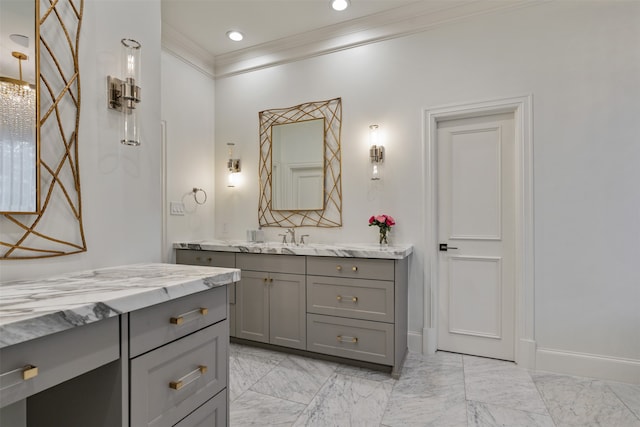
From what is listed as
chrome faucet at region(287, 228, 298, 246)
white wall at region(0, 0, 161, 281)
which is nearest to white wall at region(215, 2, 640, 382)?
chrome faucet at region(287, 228, 298, 246)

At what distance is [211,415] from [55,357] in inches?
26.6

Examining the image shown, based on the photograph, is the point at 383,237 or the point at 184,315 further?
the point at 383,237

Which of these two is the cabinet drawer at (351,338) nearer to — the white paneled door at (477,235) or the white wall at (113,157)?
the white paneled door at (477,235)

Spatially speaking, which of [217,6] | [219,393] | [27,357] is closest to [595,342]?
[219,393]

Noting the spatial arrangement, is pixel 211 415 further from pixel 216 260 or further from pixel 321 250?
pixel 216 260

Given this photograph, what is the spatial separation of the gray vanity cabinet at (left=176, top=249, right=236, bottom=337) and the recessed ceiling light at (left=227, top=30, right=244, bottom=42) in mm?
2086

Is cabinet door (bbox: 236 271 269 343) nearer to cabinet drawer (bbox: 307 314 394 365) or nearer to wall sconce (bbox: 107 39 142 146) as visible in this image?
cabinet drawer (bbox: 307 314 394 365)

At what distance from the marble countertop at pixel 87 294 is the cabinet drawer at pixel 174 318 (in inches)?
1.9

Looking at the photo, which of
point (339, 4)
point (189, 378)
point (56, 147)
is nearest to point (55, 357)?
point (189, 378)

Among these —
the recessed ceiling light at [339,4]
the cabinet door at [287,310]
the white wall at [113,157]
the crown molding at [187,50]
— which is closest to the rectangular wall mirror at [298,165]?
the cabinet door at [287,310]

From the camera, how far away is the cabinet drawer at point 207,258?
286 centimetres

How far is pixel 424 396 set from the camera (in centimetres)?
208

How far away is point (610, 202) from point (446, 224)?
3.55ft

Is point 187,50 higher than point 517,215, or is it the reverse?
point 187,50
